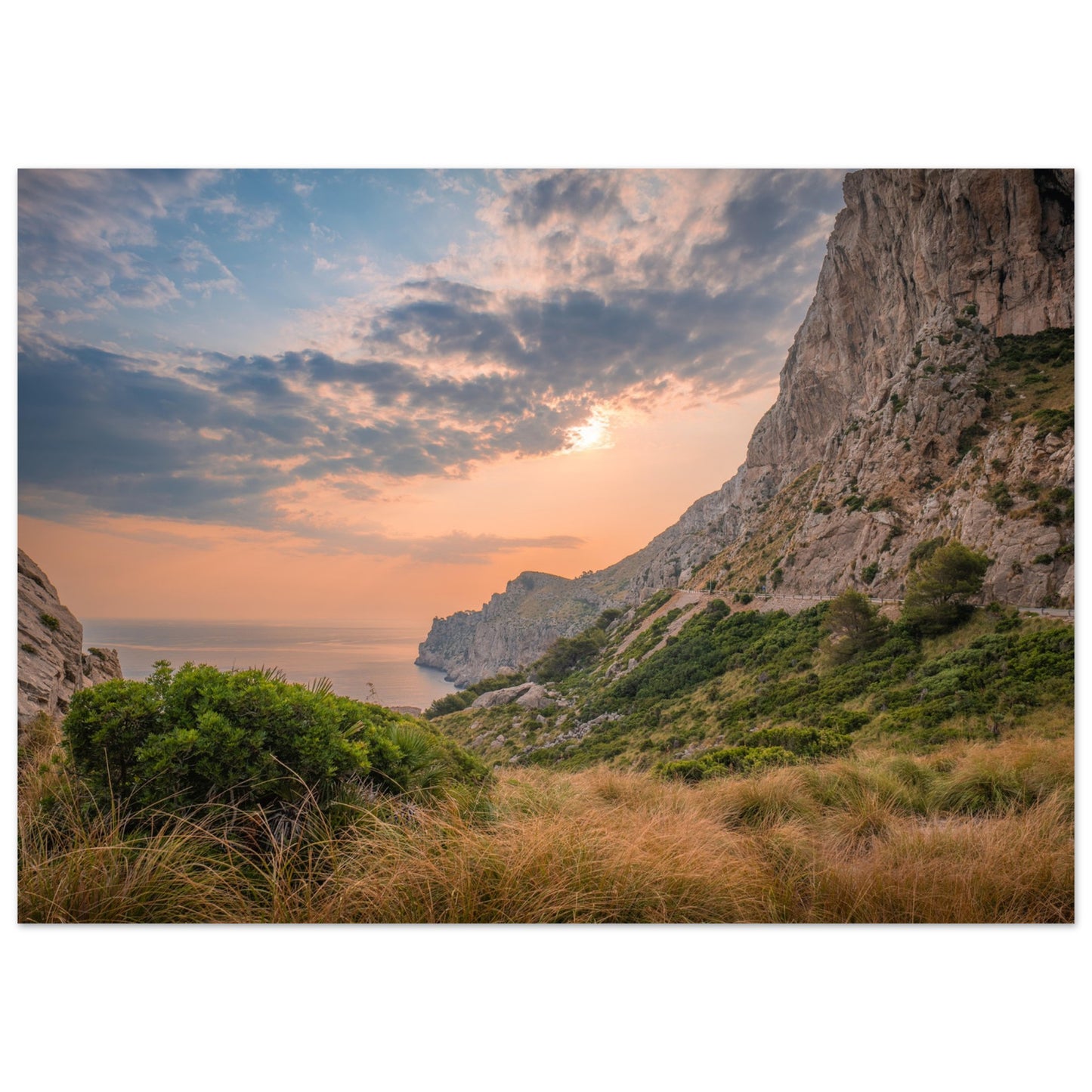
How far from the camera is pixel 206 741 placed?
2566 mm

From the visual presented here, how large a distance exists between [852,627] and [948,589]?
3.56m

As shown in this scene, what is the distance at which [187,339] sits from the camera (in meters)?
5.02

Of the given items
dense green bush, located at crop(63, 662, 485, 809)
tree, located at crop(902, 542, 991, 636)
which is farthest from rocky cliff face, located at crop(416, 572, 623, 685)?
dense green bush, located at crop(63, 662, 485, 809)

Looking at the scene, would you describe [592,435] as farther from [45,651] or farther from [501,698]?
[501,698]

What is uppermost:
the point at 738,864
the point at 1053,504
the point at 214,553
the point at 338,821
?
the point at 1053,504

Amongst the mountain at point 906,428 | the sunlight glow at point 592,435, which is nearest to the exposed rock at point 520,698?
the mountain at point 906,428

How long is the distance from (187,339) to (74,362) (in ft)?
3.03

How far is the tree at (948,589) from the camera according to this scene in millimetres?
14680

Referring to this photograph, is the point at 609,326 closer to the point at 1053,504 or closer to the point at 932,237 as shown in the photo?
the point at 1053,504

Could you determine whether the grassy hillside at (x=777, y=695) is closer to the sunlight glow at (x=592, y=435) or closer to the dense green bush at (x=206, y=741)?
the sunlight glow at (x=592, y=435)

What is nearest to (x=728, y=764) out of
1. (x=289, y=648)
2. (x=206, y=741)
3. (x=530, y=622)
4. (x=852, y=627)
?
(x=289, y=648)

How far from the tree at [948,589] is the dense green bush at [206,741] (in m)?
17.1

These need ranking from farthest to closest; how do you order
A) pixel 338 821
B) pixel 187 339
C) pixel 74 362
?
1. pixel 187 339
2. pixel 74 362
3. pixel 338 821
